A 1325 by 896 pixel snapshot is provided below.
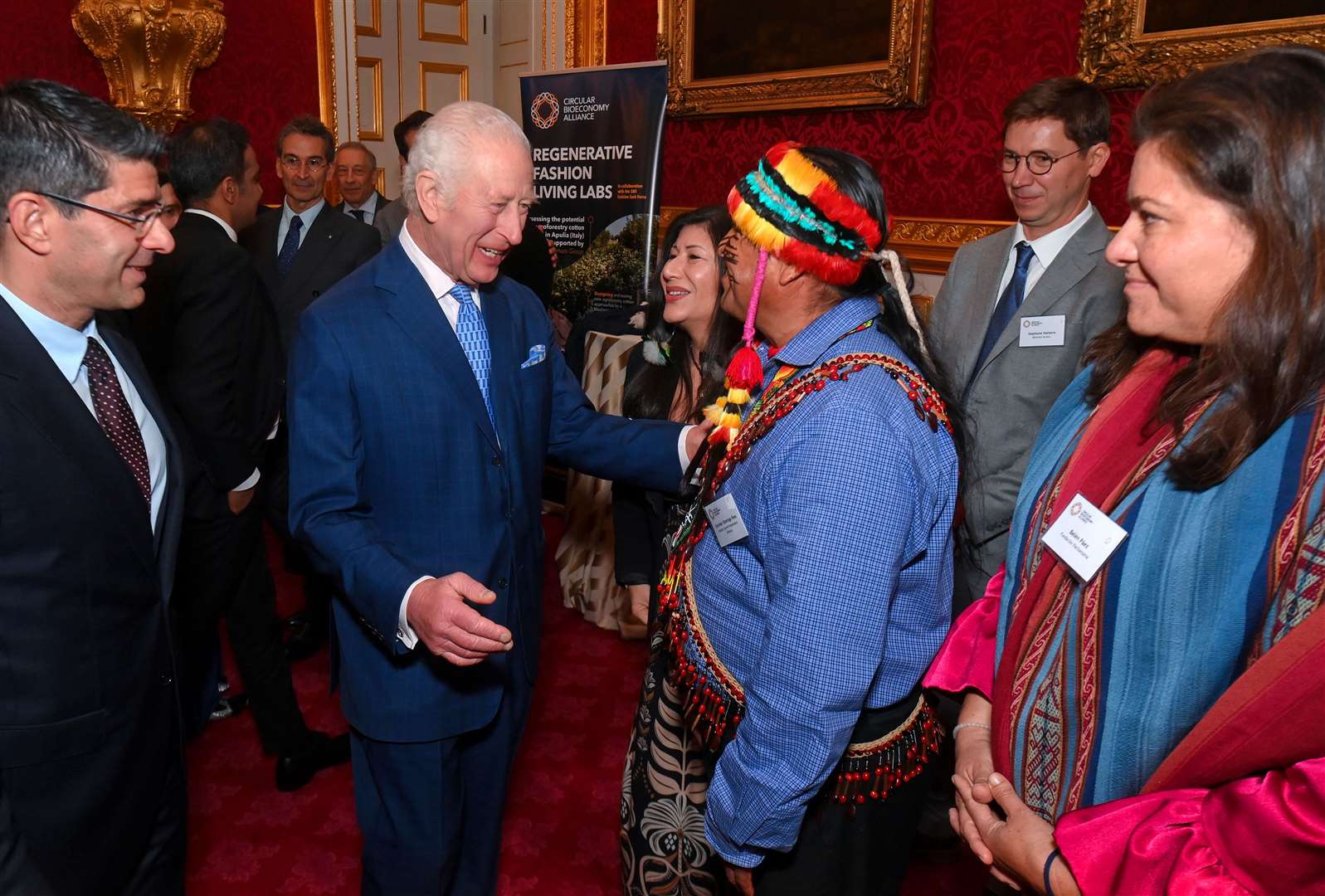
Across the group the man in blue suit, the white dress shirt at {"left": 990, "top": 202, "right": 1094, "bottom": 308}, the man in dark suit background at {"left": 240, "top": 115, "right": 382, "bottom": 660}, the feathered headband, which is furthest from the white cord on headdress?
the man in dark suit background at {"left": 240, "top": 115, "right": 382, "bottom": 660}

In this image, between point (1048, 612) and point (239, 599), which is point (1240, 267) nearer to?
point (1048, 612)

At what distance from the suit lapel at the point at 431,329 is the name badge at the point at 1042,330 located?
4.77 feet

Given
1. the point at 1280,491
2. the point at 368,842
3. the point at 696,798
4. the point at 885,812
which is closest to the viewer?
the point at 1280,491

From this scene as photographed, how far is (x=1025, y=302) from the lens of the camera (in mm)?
2541

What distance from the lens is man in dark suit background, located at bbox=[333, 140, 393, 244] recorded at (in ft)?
17.8

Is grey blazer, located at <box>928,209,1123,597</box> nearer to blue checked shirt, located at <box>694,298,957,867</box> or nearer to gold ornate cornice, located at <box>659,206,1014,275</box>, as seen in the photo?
blue checked shirt, located at <box>694,298,957,867</box>

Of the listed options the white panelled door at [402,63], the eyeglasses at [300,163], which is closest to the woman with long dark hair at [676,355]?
the eyeglasses at [300,163]

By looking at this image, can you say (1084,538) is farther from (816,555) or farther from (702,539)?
(702,539)

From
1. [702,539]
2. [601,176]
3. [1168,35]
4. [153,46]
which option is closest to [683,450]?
[702,539]

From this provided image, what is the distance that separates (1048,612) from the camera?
1.24 m

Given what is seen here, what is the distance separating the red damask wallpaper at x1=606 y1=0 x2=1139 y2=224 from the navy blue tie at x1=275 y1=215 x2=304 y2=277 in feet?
7.90

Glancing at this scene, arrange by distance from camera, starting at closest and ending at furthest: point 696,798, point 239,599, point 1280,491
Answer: point 1280,491, point 696,798, point 239,599

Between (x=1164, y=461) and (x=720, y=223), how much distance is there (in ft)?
5.47

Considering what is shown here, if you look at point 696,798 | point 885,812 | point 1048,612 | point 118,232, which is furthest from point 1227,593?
point 118,232
